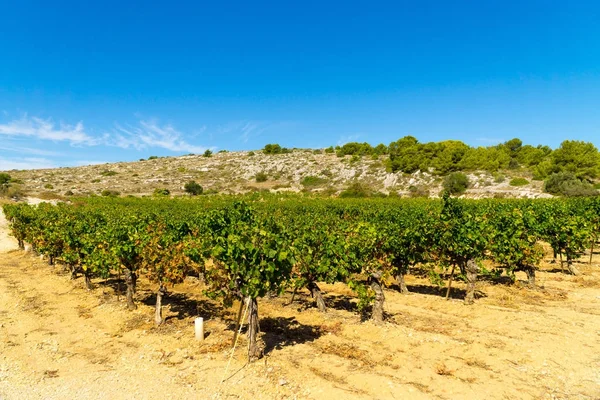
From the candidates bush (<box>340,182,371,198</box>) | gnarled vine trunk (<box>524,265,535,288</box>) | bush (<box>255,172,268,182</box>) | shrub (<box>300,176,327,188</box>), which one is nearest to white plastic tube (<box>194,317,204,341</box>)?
gnarled vine trunk (<box>524,265,535,288</box>)

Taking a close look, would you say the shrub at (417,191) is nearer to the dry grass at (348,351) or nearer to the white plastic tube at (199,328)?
the dry grass at (348,351)

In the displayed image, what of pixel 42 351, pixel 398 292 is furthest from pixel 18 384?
pixel 398 292

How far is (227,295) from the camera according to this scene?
9562 mm

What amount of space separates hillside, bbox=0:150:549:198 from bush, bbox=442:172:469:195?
1263 millimetres

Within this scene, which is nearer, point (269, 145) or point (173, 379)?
point (173, 379)

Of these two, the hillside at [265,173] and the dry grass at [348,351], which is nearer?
the dry grass at [348,351]

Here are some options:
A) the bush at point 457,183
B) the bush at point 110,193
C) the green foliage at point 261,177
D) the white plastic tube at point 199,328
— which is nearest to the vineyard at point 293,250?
the white plastic tube at point 199,328

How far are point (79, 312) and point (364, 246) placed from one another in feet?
36.0

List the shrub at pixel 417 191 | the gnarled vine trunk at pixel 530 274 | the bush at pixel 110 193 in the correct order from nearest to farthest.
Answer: the gnarled vine trunk at pixel 530 274, the shrub at pixel 417 191, the bush at pixel 110 193

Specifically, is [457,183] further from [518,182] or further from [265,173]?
[265,173]

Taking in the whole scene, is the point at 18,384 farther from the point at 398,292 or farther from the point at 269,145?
the point at 269,145

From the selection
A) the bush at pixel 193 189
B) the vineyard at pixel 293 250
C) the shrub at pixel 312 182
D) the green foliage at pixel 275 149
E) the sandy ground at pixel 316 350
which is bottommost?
the sandy ground at pixel 316 350

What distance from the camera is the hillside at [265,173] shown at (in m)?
62.8

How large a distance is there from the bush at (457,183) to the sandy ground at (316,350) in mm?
45944
